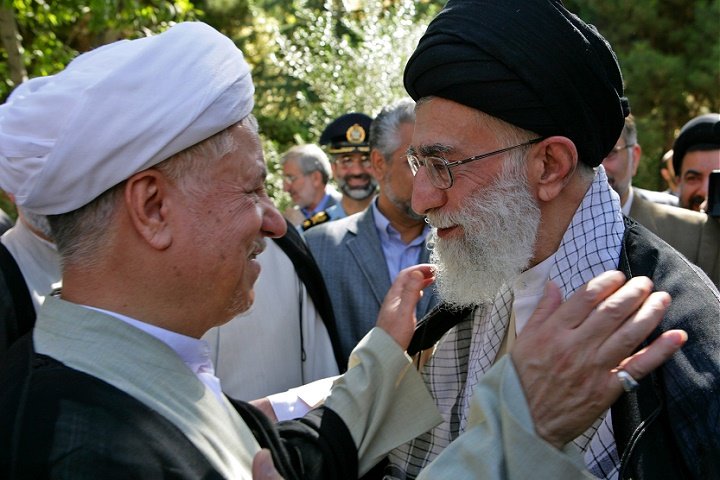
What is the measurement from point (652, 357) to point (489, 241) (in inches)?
31.8

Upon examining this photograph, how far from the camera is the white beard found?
227 cm

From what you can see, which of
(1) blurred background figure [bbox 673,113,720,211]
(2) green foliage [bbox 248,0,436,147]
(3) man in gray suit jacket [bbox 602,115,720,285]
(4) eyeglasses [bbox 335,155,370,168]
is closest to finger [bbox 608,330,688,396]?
(3) man in gray suit jacket [bbox 602,115,720,285]

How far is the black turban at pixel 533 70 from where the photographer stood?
2.11m

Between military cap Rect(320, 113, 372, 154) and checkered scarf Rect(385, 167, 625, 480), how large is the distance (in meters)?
5.16

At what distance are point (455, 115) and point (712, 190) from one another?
2026 mm

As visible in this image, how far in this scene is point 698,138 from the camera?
547 centimetres

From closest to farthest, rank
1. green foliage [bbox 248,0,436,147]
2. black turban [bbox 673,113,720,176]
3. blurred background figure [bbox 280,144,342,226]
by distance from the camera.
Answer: black turban [bbox 673,113,720,176] → blurred background figure [bbox 280,144,342,226] → green foliage [bbox 248,0,436,147]

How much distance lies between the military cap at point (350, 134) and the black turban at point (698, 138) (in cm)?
284

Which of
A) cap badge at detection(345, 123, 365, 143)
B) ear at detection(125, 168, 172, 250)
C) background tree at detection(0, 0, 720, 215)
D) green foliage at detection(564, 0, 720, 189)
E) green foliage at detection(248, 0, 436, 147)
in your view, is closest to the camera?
ear at detection(125, 168, 172, 250)

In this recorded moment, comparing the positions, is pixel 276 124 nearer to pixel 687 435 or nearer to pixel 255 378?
pixel 255 378

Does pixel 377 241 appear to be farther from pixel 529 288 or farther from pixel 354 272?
pixel 529 288

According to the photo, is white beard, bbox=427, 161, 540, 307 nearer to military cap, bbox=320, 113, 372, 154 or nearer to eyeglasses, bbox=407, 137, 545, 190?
eyeglasses, bbox=407, 137, 545, 190

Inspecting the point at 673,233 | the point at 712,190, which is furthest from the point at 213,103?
the point at 673,233

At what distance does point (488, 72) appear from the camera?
7.06 feet
